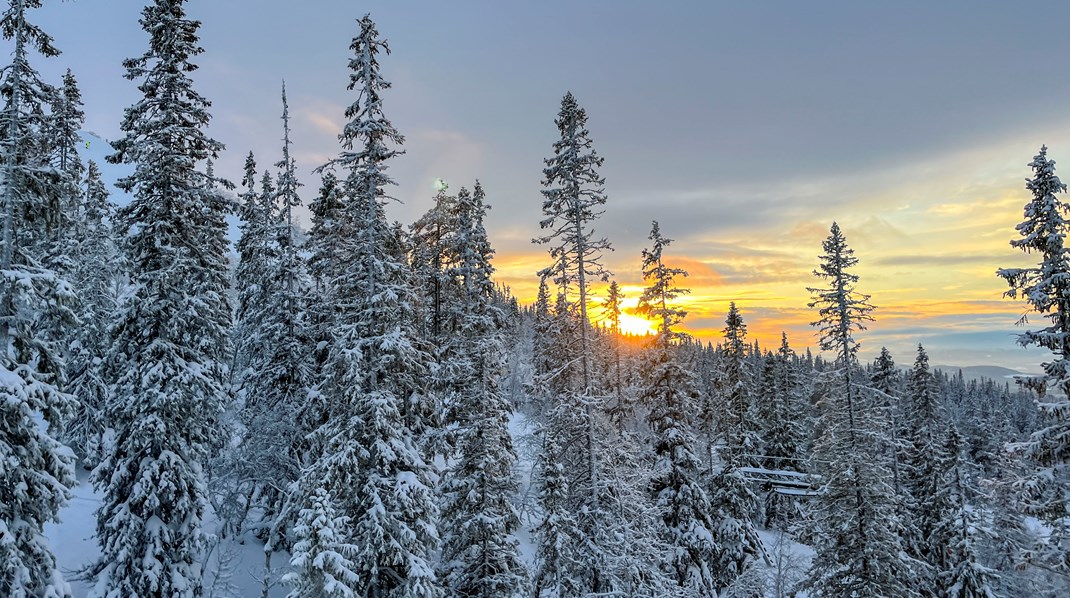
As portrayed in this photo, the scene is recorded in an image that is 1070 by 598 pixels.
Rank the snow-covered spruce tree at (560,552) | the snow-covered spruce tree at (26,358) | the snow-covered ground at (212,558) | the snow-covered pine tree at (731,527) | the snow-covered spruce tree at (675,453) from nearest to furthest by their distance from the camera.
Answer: the snow-covered spruce tree at (26,358)
the snow-covered spruce tree at (560,552)
the snow-covered ground at (212,558)
the snow-covered spruce tree at (675,453)
the snow-covered pine tree at (731,527)

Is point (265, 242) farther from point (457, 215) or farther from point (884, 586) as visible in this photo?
point (884, 586)

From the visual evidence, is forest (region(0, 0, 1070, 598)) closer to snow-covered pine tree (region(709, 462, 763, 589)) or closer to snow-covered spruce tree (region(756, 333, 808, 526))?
snow-covered pine tree (region(709, 462, 763, 589))

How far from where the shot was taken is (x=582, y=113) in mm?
21453

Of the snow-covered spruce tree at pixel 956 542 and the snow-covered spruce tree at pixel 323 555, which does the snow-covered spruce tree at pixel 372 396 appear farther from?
the snow-covered spruce tree at pixel 956 542

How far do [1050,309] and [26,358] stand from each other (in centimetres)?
2831

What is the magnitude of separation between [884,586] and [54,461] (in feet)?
91.1

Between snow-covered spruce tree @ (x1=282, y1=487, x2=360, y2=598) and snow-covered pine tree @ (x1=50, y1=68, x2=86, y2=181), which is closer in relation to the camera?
snow-covered spruce tree @ (x1=282, y1=487, x2=360, y2=598)

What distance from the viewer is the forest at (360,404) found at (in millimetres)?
14820

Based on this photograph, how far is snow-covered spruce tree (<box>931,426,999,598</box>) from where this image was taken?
113 feet

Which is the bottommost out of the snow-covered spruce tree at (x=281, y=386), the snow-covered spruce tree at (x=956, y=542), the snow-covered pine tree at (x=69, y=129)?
the snow-covered spruce tree at (x=956, y=542)

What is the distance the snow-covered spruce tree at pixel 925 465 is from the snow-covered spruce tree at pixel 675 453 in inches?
615

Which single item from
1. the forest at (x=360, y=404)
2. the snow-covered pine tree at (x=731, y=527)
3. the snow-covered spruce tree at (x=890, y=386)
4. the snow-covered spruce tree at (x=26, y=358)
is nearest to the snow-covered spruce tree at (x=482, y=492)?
A: the forest at (x=360, y=404)

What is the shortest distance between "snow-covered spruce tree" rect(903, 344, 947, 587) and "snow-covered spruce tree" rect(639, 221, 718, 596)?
51.3 feet

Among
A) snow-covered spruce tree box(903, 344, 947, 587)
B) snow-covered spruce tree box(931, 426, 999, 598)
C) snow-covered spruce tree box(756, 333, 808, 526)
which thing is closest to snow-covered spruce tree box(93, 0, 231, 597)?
snow-covered spruce tree box(903, 344, 947, 587)
